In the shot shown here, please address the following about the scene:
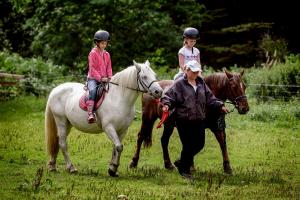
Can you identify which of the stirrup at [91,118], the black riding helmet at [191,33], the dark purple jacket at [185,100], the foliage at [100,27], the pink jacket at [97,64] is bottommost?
the stirrup at [91,118]

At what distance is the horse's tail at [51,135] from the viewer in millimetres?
11359

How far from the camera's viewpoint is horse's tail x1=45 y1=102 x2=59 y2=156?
37.3ft

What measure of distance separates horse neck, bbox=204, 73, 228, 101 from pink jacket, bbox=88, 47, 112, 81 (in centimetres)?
192

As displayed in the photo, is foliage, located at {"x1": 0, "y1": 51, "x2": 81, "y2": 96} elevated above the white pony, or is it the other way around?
foliage, located at {"x1": 0, "y1": 51, "x2": 81, "y2": 96}

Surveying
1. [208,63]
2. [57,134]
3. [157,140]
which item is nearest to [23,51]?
[208,63]

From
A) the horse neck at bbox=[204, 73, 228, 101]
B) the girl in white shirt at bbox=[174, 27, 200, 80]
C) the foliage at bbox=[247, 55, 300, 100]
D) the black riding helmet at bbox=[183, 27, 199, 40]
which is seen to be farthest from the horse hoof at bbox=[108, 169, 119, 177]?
the foliage at bbox=[247, 55, 300, 100]

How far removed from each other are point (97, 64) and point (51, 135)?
68.7 inches

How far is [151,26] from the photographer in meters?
27.8

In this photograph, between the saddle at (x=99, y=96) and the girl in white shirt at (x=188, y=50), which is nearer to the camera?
the saddle at (x=99, y=96)

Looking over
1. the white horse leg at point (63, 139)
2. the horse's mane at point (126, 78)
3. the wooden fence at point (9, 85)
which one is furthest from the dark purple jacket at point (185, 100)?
the wooden fence at point (9, 85)

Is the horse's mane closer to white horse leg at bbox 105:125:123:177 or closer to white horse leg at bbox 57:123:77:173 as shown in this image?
white horse leg at bbox 105:125:123:177

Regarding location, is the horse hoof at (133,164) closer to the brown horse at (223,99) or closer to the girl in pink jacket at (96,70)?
the brown horse at (223,99)

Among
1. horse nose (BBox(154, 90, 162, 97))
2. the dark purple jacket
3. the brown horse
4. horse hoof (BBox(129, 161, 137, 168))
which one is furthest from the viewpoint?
horse hoof (BBox(129, 161, 137, 168))

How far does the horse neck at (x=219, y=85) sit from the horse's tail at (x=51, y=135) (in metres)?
3.04
